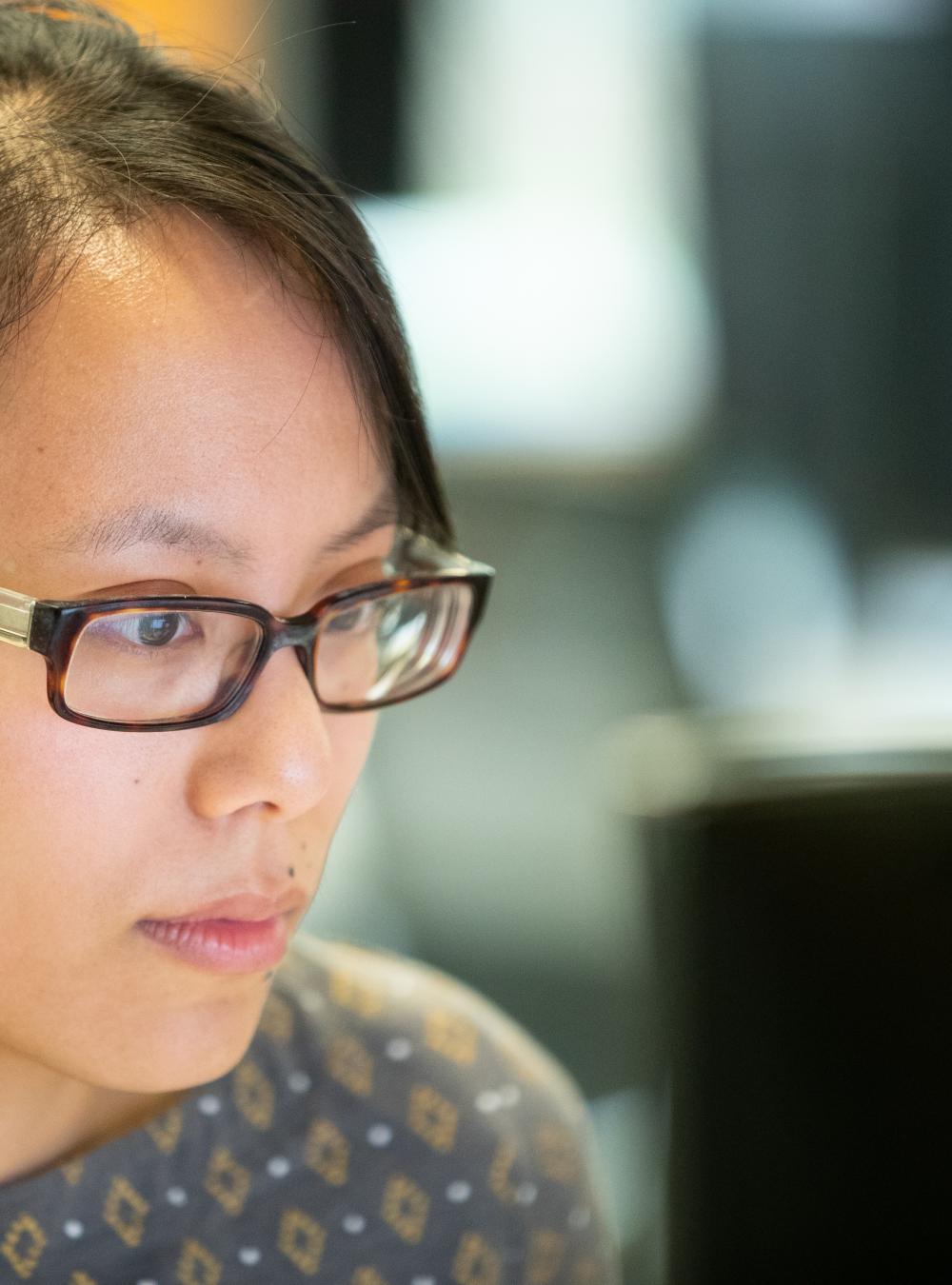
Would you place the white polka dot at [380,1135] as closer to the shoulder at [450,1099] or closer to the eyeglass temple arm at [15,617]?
the shoulder at [450,1099]

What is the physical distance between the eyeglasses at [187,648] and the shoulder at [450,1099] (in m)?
0.26

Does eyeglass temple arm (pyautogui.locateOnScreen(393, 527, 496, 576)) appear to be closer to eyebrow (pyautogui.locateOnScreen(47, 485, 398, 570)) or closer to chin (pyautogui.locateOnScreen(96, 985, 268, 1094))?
eyebrow (pyautogui.locateOnScreen(47, 485, 398, 570))

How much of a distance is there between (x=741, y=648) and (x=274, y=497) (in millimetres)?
2362

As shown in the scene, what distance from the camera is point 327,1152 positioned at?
921 mm

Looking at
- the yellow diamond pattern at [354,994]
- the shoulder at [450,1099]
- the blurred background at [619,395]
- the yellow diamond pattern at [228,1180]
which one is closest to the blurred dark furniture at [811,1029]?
the shoulder at [450,1099]

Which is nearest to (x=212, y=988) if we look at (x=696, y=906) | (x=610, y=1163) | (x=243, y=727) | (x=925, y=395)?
(x=243, y=727)

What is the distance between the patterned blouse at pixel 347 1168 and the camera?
81 cm

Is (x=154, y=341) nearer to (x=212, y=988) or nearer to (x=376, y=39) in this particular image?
(x=212, y=988)

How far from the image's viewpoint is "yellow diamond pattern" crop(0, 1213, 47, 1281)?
771mm

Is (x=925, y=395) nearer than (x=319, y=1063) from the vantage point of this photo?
No

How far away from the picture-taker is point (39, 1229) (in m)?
0.78

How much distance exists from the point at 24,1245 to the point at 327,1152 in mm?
209

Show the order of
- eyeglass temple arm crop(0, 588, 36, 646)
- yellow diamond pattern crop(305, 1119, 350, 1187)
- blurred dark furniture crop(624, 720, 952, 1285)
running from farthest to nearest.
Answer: blurred dark furniture crop(624, 720, 952, 1285) < yellow diamond pattern crop(305, 1119, 350, 1187) < eyeglass temple arm crop(0, 588, 36, 646)

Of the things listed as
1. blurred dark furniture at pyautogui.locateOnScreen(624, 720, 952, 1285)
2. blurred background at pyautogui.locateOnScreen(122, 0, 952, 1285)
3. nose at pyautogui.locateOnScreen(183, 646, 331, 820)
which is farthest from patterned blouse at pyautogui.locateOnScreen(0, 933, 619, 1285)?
blurred background at pyautogui.locateOnScreen(122, 0, 952, 1285)
